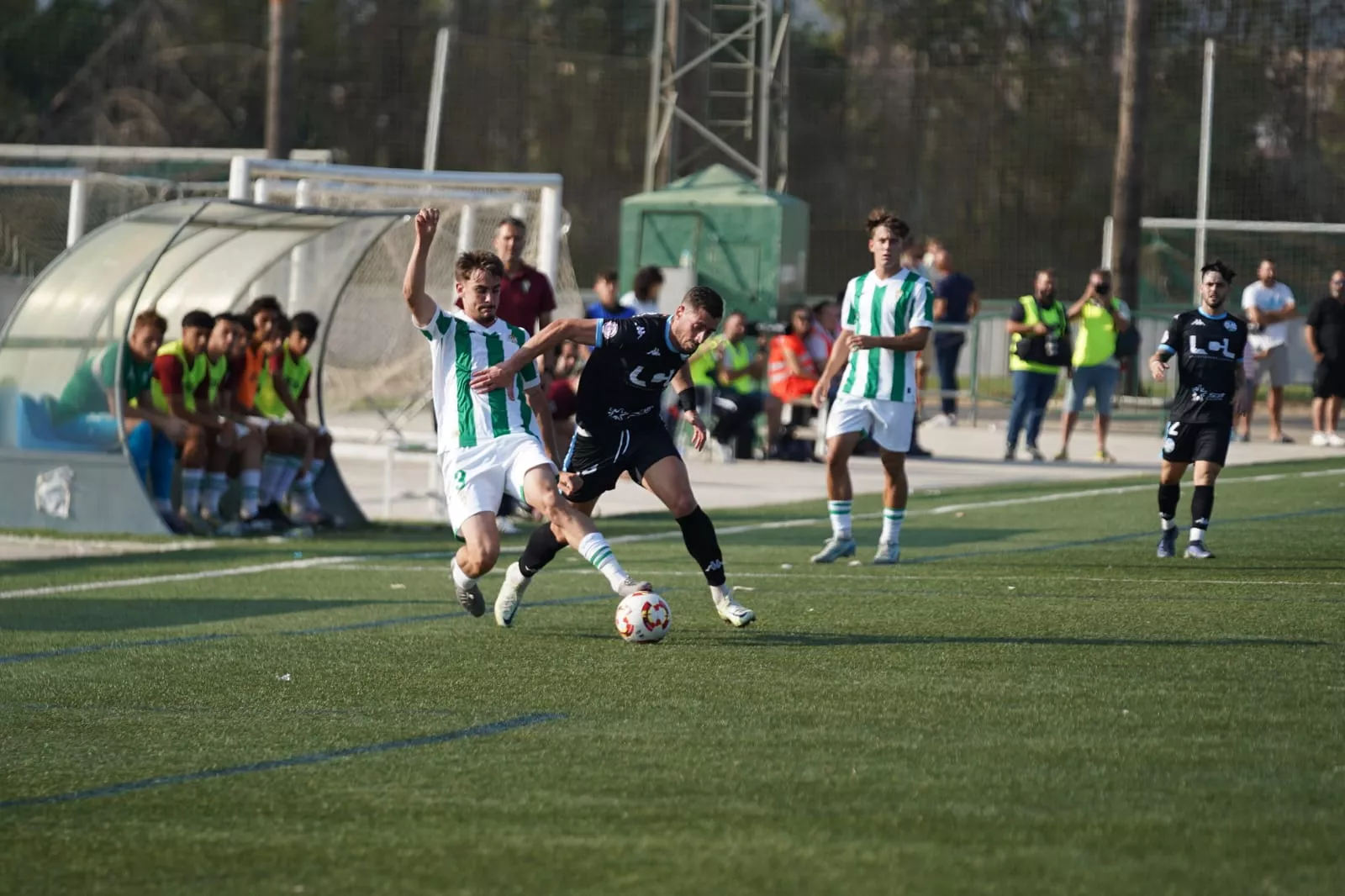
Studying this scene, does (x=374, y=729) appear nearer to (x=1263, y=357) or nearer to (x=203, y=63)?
(x=1263, y=357)

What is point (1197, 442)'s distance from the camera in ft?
39.5

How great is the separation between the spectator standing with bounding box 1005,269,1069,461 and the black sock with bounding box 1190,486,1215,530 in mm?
8744

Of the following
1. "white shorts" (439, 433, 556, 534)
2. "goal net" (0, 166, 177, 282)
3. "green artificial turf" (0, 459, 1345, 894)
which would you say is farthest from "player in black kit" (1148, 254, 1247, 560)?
"goal net" (0, 166, 177, 282)

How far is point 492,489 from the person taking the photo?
9016mm

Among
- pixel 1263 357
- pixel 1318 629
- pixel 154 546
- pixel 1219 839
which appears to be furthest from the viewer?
pixel 1263 357

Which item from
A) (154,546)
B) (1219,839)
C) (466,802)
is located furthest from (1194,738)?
(154,546)

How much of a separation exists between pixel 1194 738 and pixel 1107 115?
32.2 meters

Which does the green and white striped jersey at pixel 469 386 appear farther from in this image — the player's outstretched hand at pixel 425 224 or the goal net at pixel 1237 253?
the goal net at pixel 1237 253

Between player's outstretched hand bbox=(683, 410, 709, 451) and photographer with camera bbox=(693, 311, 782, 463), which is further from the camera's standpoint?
photographer with camera bbox=(693, 311, 782, 463)

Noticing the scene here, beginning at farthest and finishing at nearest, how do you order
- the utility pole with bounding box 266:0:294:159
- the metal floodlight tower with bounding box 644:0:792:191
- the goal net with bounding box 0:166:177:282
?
1. the utility pole with bounding box 266:0:294:159
2. the metal floodlight tower with bounding box 644:0:792:191
3. the goal net with bounding box 0:166:177:282

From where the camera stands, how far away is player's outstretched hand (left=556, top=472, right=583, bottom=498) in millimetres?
8828

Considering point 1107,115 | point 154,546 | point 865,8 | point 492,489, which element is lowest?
point 154,546

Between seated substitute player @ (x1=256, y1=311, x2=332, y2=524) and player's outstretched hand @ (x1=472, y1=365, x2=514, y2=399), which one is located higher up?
player's outstretched hand @ (x1=472, y1=365, x2=514, y2=399)

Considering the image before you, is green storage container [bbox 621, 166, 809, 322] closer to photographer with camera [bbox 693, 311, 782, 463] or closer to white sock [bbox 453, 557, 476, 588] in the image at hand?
photographer with camera [bbox 693, 311, 782, 463]
